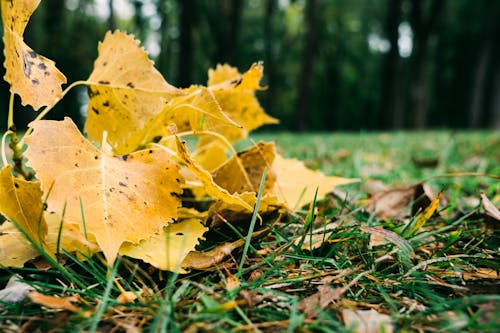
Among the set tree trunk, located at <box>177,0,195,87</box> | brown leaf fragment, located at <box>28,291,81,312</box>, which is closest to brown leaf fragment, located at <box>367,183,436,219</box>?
brown leaf fragment, located at <box>28,291,81,312</box>

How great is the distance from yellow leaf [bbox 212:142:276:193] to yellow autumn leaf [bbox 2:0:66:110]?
0.45m

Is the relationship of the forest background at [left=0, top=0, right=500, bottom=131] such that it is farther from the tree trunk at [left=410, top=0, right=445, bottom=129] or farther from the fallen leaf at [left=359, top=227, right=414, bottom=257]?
the fallen leaf at [left=359, top=227, right=414, bottom=257]

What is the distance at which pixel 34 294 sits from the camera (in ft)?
2.20

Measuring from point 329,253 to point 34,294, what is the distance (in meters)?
0.56

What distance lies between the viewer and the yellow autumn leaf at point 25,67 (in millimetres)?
811

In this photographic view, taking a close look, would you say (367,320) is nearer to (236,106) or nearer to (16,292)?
(16,292)

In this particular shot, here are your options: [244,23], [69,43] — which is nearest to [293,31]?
[244,23]

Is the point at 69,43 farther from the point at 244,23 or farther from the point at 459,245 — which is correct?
the point at 459,245

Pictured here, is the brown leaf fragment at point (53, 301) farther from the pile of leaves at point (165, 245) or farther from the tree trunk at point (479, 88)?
the tree trunk at point (479, 88)

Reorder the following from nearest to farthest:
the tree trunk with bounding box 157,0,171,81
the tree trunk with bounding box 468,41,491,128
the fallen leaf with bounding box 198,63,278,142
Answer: the fallen leaf with bounding box 198,63,278,142 → the tree trunk with bounding box 157,0,171,81 → the tree trunk with bounding box 468,41,491,128

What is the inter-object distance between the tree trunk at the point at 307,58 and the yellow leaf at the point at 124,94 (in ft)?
39.1

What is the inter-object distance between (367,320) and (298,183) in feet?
2.06

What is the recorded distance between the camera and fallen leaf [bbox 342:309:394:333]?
2.09 ft

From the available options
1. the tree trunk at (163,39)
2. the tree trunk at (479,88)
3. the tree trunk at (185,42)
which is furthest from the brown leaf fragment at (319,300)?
the tree trunk at (479,88)
